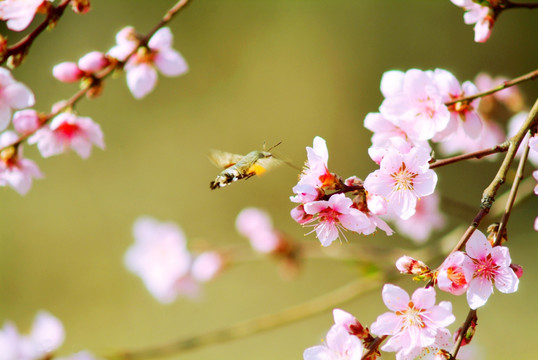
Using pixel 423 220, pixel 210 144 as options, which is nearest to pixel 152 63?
pixel 423 220

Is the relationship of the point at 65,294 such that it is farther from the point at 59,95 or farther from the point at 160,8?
the point at 160,8

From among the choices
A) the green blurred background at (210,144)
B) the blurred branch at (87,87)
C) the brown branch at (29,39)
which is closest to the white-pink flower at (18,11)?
the brown branch at (29,39)

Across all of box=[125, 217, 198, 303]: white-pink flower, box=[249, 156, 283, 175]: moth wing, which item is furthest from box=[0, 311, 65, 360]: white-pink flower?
box=[249, 156, 283, 175]: moth wing

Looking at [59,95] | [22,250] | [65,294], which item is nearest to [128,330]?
[65,294]

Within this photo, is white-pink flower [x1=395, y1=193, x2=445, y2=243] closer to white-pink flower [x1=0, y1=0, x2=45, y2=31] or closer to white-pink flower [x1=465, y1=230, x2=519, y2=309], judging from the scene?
white-pink flower [x1=465, y1=230, x2=519, y2=309]

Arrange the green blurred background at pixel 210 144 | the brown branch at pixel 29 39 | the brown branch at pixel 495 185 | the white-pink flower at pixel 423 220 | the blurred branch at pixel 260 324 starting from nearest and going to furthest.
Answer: the brown branch at pixel 495 185 < the brown branch at pixel 29 39 < the blurred branch at pixel 260 324 < the white-pink flower at pixel 423 220 < the green blurred background at pixel 210 144

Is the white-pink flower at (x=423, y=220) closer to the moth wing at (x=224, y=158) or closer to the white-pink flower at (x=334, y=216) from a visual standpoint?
the moth wing at (x=224, y=158)

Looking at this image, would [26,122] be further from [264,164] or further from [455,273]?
[455,273]
